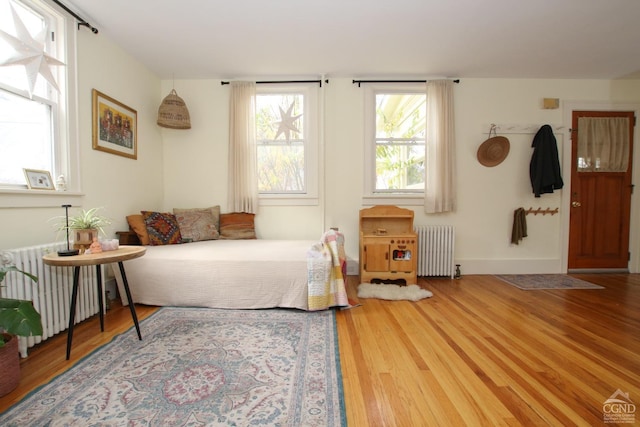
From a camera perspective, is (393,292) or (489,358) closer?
(489,358)

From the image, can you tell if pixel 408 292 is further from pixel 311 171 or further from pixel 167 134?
pixel 167 134

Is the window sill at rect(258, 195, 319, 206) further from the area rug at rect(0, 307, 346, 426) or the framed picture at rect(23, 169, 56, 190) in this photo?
the framed picture at rect(23, 169, 56, 190)

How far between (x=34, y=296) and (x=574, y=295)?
459 cm

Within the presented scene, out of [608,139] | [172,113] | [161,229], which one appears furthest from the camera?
[608,139]

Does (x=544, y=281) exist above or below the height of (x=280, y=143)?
below

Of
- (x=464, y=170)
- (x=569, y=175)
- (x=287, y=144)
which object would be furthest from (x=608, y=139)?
(x=287, y=144)

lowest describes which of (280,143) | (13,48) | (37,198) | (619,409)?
(619,409)

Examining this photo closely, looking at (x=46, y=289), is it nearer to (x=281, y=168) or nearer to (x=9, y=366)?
(x=9, y=366)

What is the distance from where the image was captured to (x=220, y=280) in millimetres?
2389

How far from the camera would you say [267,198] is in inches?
140

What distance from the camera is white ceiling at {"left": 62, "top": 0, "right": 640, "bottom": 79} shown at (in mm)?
2209

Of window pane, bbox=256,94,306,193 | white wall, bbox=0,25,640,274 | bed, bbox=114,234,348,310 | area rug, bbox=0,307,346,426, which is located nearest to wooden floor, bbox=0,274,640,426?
area rug, bbox=0,307,346,426

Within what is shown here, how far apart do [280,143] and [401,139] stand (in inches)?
62.3

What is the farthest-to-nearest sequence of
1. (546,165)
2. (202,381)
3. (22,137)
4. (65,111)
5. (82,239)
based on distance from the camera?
1. (546,165)
2. (65,111)
3. (22,137)
4. (82,239)
5. (202,381)
